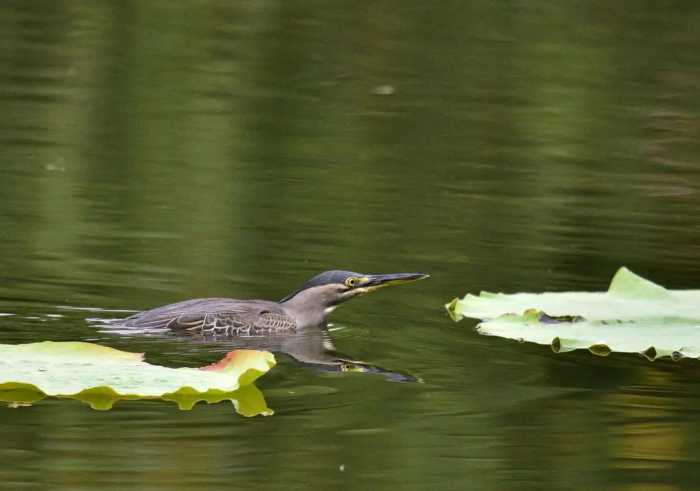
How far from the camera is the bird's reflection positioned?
27.3 ft

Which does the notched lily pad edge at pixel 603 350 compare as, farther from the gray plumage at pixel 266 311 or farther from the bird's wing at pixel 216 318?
the bird's wing at pixel 216 318

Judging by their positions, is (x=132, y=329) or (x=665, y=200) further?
(x=665, y=200)

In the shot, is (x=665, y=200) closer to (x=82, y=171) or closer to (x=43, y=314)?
(x=82, y=171)

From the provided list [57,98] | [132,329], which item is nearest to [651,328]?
[132,329]

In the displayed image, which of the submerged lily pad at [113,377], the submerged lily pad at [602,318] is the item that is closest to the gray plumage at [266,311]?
the submerged lily pad at [602,318]

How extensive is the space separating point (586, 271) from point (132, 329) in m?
3.27

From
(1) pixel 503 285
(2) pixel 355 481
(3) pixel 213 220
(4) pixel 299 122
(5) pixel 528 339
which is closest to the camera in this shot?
(2) pixel 355 481

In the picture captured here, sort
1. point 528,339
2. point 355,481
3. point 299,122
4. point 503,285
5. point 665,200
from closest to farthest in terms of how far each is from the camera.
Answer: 1. point 355,481
2. point 528,339
3. point 503,285
4. point 665,200
5. point 299,122

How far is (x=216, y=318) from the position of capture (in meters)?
8.97

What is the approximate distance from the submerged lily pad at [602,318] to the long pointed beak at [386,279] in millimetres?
323

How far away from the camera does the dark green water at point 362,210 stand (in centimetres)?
693

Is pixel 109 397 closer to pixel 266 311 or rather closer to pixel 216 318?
pixel 216 318

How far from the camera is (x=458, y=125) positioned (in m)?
15.9

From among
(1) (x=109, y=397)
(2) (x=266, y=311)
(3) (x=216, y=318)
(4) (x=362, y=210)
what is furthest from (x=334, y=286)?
(4) (x=362, y=210)
